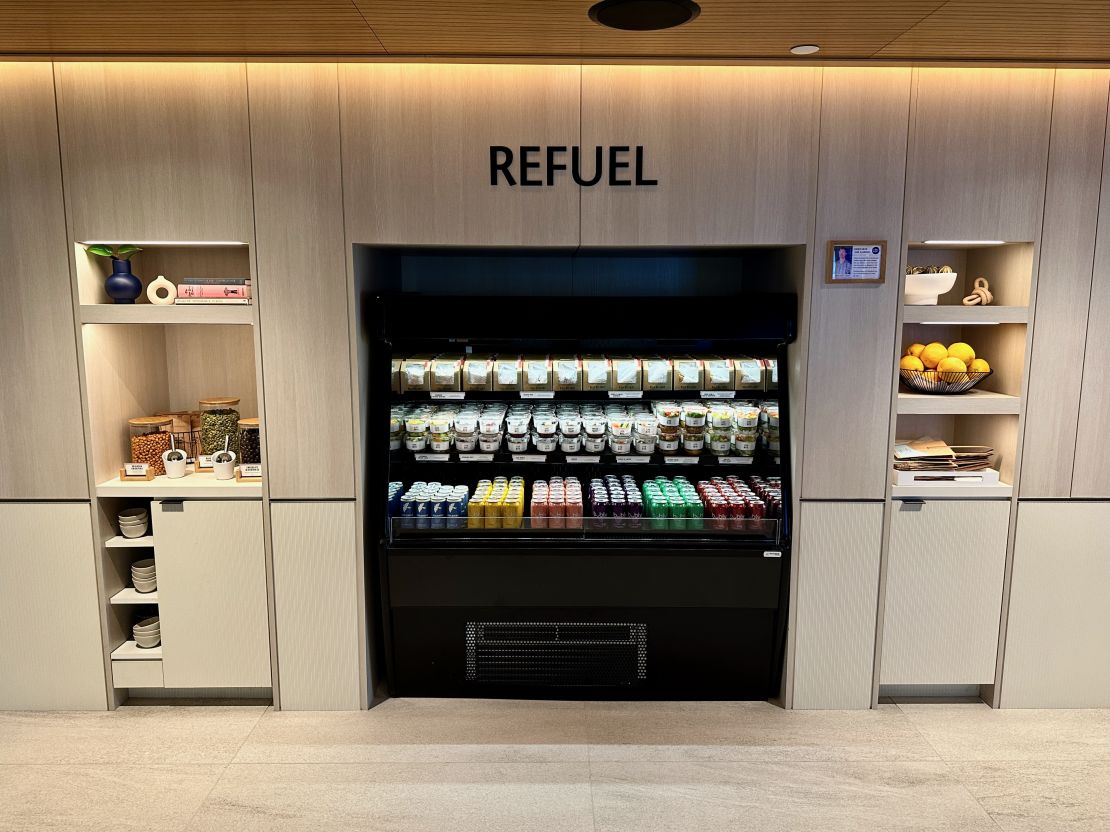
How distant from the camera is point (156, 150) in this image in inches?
122

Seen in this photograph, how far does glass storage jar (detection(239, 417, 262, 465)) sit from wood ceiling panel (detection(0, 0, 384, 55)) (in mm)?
1453

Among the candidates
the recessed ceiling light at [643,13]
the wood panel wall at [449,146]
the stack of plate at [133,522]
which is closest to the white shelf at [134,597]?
the stack of plate at [133,522]

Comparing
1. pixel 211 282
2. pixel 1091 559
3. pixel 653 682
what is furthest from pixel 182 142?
pixel 1091 559

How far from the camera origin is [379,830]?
8.79ft

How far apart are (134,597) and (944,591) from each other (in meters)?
3.48

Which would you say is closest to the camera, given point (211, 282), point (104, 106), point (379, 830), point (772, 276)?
point (379, 830)

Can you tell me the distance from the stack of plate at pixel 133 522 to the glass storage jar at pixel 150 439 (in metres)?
0.18

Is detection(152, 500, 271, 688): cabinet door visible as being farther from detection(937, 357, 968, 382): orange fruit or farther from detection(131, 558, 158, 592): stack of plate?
detection(937, 357, 968, 382): orange fruit

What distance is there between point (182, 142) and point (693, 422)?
2.33 meters

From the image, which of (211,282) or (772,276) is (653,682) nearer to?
(772,276)

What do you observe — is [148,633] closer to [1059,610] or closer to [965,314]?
[965,314]

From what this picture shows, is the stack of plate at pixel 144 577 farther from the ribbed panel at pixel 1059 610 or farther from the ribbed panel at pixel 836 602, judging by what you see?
the ribbed panel at pixel 1059 610

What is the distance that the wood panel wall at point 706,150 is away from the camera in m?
3.10

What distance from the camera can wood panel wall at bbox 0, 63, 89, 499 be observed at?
10.2 feet
